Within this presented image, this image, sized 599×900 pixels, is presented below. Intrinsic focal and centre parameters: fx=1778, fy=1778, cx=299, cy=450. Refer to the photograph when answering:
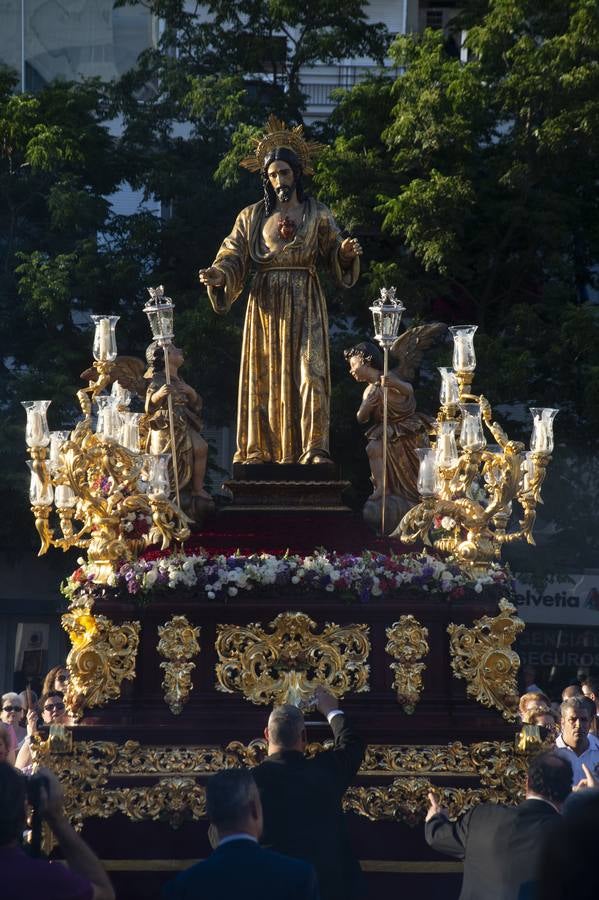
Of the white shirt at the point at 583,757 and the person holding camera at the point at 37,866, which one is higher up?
the person holding camera at the point at 37,866

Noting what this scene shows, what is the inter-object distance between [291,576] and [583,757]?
2.06 metres

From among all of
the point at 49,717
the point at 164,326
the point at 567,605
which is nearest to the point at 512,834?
the point at 49,717

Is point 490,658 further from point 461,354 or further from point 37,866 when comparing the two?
point 37,866

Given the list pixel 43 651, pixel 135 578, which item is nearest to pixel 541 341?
pixel 43 651

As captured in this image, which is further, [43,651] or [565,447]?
[43,651]

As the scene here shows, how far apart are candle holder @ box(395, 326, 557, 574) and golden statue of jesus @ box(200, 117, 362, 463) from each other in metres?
1.05

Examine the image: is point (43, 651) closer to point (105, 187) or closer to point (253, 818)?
point (105, 187)

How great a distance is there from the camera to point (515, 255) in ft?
72.1

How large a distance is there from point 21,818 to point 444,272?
52.1ft

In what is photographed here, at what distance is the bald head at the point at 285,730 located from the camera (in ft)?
25.1

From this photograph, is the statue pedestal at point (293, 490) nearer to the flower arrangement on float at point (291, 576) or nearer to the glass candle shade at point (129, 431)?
the glass candle shade at point (129, 431)

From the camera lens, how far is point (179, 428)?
13.4m

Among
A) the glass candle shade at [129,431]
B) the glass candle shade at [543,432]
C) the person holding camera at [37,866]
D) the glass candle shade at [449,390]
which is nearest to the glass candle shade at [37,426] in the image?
the glass candle shade at [129,431]

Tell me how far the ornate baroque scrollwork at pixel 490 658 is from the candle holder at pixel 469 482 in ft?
1.48
